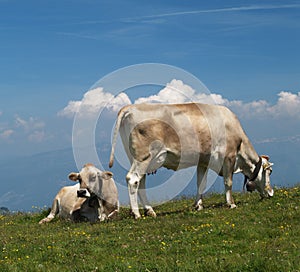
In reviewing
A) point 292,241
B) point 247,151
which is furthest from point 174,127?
point 292,241

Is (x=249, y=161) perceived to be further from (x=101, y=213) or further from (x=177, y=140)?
(x=101, y=213)

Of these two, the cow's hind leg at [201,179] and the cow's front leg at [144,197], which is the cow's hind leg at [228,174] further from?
the cow's front leg at [144,197]

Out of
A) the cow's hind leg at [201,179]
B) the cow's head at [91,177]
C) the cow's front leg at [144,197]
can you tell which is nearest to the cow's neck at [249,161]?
the cow's hind leg at [201,179]

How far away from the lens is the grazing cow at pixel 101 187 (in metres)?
20.0

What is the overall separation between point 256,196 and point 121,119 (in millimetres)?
7000

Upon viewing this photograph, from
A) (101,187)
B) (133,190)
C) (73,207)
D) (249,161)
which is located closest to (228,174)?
(249,161)

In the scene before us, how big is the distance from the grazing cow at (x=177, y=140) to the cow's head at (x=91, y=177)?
4.17 feet

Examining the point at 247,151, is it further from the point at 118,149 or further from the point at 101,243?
the point at 101,243

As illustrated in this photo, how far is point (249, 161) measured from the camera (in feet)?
72.8

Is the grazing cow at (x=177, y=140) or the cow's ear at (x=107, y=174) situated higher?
the grazing cow at (x=177, y=140)

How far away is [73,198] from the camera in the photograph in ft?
73.0

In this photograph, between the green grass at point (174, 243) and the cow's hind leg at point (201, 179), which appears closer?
the green grass at point (174, 243)

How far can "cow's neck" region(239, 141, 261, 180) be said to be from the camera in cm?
2200

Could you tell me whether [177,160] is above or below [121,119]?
below
